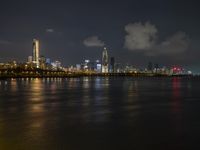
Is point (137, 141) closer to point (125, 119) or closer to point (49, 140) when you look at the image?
point (49, 140)

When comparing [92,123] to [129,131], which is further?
[92,123]

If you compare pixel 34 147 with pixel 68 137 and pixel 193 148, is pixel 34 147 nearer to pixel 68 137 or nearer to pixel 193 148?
pixel 68 137

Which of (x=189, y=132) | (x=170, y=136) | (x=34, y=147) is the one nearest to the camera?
(x=34, y=147)

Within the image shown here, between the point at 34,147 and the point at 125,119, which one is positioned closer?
the point at 34,147

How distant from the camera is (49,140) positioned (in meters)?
16.8

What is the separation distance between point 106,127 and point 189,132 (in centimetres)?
497

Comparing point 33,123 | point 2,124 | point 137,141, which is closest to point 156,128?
point 137,141

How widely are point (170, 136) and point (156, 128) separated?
2.54 m

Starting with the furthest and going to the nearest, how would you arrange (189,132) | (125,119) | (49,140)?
(125,119), (189,132), (49,140)

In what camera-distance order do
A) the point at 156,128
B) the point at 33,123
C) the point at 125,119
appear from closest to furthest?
the point at 156,128 → the point at 33,123 → the point at 125,119

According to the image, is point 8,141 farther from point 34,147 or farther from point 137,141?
point 137,141

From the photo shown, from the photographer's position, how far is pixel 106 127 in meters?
21.0

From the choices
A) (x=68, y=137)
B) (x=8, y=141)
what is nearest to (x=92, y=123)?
(x=68, y=137)

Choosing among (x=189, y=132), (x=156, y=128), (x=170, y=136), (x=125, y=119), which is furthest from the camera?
(x=125, y=119)
